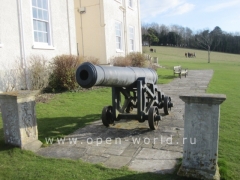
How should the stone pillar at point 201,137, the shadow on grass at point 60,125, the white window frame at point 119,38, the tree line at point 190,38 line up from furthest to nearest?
the tree line at point 190,38 < the white window frame at point 119,38 < the shadow on grass at point 60,125 < the stone pillar at point 201,137

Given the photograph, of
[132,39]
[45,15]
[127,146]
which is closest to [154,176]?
[127,146]

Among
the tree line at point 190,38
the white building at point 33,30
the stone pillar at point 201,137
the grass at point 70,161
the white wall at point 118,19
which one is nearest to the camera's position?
the stone pillar at point 201,137

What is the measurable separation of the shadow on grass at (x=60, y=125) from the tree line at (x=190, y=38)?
7323 centimetres

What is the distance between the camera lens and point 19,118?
4.13 m

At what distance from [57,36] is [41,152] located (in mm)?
8735

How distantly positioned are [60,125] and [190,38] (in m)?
A: 92.1

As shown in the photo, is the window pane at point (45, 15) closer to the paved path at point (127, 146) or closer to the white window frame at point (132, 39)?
the paved path at point (127, 146)

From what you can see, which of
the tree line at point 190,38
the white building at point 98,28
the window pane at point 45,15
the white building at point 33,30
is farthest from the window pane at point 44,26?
the tree line at point 190,38

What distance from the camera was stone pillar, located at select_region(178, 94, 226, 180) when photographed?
299 cm

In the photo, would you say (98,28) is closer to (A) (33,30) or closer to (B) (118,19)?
(B) (118,19)

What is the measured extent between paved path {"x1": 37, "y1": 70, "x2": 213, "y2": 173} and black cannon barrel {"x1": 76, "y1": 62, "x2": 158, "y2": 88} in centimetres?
114

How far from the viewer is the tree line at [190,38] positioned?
79.1 metres

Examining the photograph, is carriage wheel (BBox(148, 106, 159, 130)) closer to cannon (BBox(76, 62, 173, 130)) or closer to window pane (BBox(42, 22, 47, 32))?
cannon (BBox(76, 62, 173, 130))

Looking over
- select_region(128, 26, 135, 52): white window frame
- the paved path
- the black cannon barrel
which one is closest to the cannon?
the black cannon barrel
